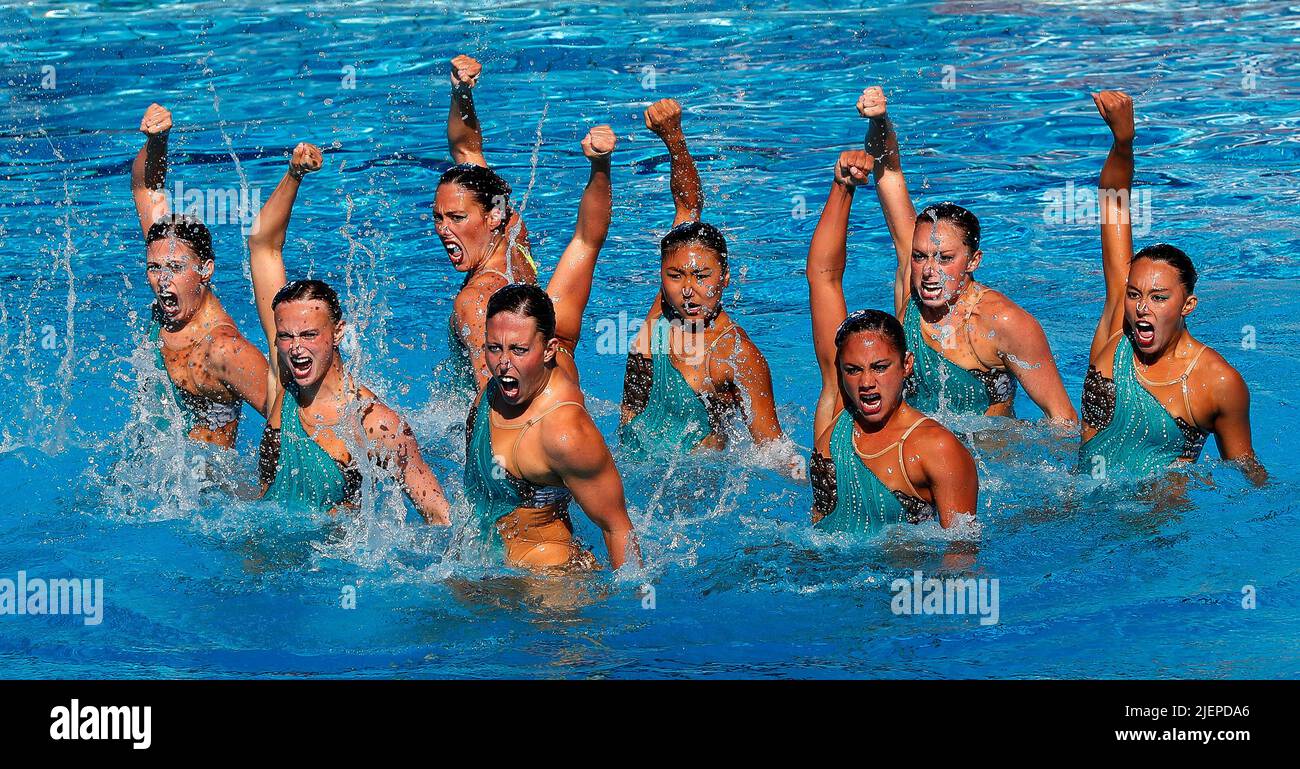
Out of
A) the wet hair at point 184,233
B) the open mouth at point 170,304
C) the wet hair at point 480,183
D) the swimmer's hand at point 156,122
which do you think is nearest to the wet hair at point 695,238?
the wet hair at point 480,183

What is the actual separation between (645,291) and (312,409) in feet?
13.8

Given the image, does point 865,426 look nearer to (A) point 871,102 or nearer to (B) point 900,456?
(B) point 900,456

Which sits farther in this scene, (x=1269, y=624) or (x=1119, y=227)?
(x=1119, y=227)

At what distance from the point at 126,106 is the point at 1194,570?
11076 millimetres

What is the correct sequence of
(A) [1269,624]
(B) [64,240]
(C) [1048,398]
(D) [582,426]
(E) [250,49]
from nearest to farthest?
(D) [582,426] < (A) [1269,624] < (C) [1048,398] < (B) [64,240] < (E) [250,49]

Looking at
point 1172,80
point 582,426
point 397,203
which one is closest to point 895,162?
point 582,426

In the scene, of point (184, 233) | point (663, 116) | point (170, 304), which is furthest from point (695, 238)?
point (170, 304)

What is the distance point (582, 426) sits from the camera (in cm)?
525

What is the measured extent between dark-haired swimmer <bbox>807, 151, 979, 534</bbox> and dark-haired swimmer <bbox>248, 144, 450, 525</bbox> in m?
1.59

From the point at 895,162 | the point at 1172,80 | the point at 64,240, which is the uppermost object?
the point at 1172,80

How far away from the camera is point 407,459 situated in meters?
6.02

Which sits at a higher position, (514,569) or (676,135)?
(676,135)

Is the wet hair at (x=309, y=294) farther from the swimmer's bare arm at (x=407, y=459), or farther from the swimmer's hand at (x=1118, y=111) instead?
the swimmer's hand at (x=1118, y=111)

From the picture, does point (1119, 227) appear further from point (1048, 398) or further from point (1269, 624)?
point (1269, 624)
